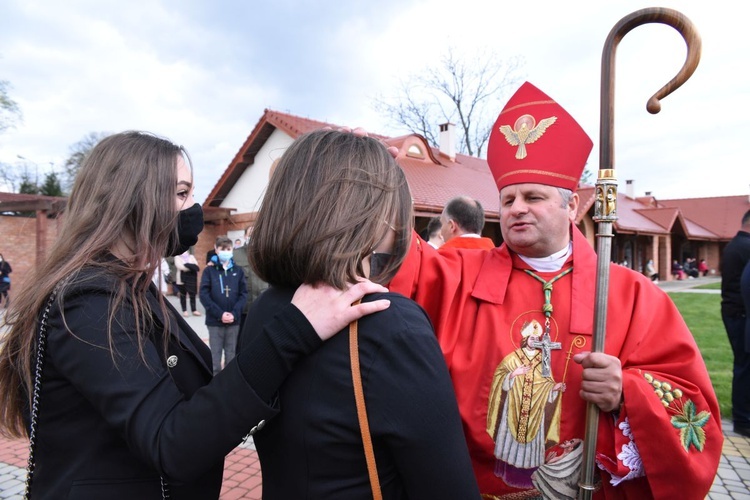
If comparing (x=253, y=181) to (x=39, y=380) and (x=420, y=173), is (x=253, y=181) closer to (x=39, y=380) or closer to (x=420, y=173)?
(x=420, y=173)

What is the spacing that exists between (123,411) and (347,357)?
500 millimetres

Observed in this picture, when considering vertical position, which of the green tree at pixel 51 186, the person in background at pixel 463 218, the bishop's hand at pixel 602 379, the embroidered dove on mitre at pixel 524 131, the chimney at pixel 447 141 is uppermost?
the chimney at pixel 447 141

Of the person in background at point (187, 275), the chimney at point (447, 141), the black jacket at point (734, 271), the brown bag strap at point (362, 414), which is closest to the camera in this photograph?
the brown bag strap at point (362, 414)

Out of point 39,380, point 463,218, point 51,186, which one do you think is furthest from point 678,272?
point 51,186

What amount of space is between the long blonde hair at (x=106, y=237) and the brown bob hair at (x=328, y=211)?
33cm

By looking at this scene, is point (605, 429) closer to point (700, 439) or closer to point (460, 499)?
point (700, 439)

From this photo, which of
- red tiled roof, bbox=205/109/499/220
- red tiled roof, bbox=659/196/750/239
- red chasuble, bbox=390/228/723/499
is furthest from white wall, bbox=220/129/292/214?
red tiled roof, bbox=659/196/750/239

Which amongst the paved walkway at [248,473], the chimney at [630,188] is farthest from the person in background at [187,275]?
the chimney at [630,188]

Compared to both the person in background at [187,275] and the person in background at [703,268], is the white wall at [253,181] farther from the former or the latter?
the person in background at [703,268]

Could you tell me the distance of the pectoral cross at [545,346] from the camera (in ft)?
5.63

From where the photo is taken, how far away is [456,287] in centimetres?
192

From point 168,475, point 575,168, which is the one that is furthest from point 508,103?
point 168,475

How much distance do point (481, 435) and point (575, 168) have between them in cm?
105

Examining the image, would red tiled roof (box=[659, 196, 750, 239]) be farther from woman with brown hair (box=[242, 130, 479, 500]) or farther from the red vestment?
woman with brown hair (box=[242, 130, 479, 500])
